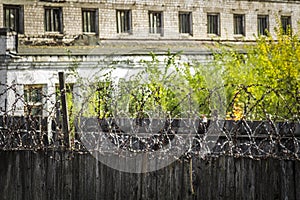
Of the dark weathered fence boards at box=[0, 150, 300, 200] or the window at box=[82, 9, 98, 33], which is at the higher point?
the window at box=[82, 9, 98, 33]

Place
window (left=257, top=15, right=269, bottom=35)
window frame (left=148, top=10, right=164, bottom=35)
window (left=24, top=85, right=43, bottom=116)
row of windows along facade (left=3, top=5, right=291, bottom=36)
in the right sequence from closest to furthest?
window (left=24, top=85, right=43, bottom=116) → row of windows along facade (left=3, top=5, right=291, bottom=36) → window frame (left=148, top=10, right=164, bottom=35) → window (left=257, top=15, right=269, bottom=35)

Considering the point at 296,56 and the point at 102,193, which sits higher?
the point at 296,56

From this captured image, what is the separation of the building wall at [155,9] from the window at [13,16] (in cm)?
14

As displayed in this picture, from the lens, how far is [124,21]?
24.5 metres

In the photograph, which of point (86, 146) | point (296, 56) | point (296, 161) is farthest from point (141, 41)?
point (296, 161)

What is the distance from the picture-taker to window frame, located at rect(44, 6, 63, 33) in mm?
22719

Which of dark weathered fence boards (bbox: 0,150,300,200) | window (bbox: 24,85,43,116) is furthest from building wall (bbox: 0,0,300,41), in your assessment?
dark weathered fence boards (bbox: 0,150,300,200)

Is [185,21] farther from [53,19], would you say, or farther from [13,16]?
[13,16]

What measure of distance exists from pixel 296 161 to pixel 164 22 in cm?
2004

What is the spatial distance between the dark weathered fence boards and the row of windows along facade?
529 inches

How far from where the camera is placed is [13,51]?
1758 centimetres

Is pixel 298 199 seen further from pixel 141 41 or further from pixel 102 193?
pixel 141 41

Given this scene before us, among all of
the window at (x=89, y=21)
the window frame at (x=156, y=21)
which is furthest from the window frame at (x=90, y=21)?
the window frame at (x=156, y=21)

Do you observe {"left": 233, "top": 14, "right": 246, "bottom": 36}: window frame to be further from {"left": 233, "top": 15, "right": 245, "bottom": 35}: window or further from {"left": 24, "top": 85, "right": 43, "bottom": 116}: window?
{"left": 24, "top": 85, "right": 43, "bottom": 116}: window
